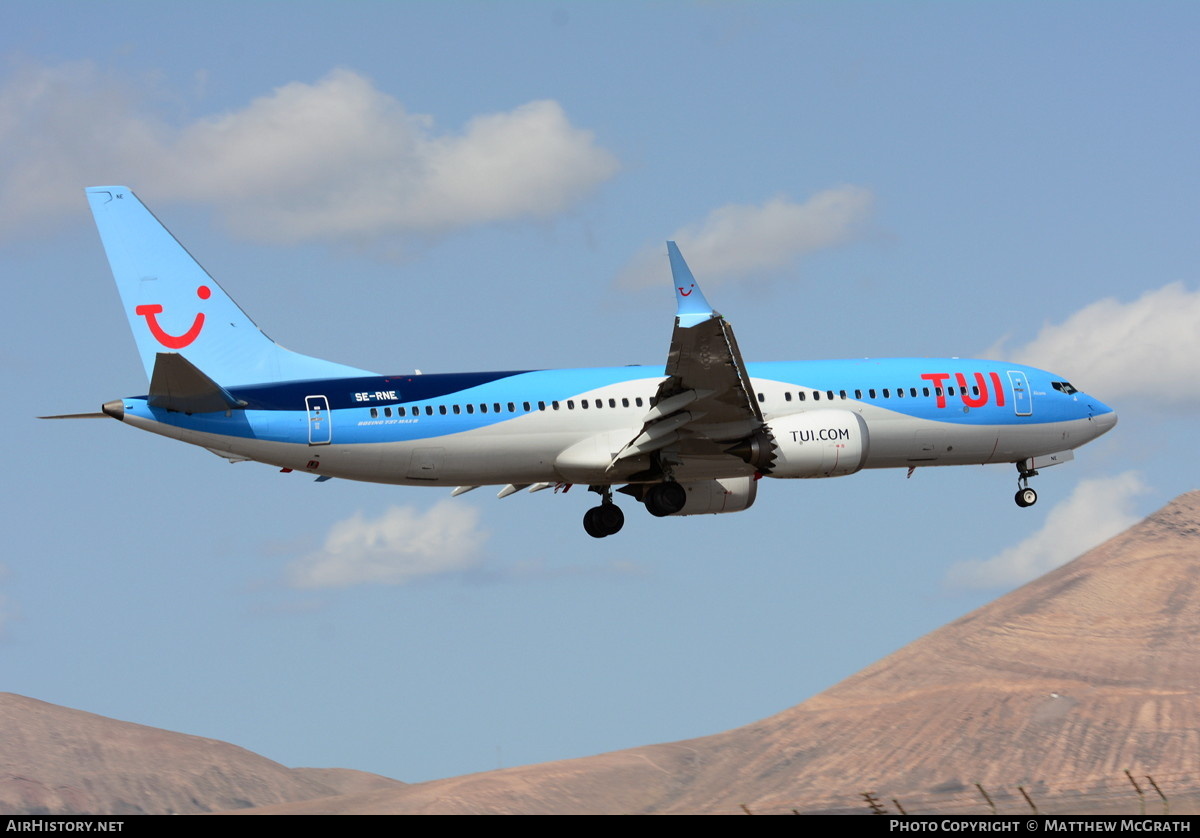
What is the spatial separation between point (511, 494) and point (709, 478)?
7.44 meters

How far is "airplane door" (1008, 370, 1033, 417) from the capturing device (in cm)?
6012

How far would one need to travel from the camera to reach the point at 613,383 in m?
55.7

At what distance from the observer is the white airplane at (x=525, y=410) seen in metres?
51.1

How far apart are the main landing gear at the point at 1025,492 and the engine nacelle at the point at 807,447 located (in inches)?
366

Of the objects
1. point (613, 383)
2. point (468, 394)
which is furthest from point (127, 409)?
point (613, 383)

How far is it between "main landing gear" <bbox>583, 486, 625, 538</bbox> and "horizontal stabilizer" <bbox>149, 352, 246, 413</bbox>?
533 inches

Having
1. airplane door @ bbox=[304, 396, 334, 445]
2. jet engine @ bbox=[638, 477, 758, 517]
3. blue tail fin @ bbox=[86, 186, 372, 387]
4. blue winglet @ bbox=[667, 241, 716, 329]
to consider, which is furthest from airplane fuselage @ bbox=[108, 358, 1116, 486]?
blue winglet @ bbox=[667, 241, 716, 329]

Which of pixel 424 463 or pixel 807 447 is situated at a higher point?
pixel 424 463

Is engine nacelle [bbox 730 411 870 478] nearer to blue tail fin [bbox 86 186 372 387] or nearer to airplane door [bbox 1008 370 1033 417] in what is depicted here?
airplane door [bbox 1008 370 1033 417]

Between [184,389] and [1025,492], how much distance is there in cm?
2960

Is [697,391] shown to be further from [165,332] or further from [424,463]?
[165,332]

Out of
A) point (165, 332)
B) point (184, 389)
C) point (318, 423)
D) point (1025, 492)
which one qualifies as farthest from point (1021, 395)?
point (165, 332)

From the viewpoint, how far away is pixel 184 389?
49531 mm
